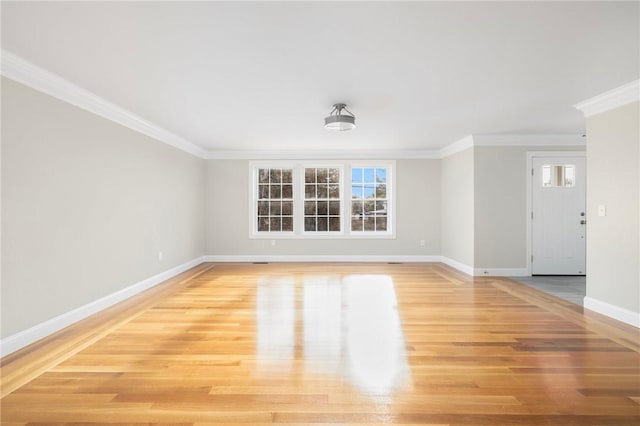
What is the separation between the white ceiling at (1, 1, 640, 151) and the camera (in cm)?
208

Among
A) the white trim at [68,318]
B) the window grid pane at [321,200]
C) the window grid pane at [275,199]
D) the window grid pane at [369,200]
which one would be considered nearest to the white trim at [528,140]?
the window grid pane at [369,200]

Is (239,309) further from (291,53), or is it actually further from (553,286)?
(553,286)

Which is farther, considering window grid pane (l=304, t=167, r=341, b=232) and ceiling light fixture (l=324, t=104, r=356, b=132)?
window grid pane (l=304, t=167, r=341, b=232)

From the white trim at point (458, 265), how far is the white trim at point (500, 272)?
11 centimetres

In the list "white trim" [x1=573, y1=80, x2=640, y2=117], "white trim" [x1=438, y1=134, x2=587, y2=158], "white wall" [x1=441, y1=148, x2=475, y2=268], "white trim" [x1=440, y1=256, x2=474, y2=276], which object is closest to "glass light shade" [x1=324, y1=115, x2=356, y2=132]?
"white trim" [x1=573, y1=80, x2=640, y2=117]

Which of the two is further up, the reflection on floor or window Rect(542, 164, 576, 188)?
window Rect(542, 164, 576, 188)

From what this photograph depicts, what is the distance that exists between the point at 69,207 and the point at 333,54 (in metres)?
3.02

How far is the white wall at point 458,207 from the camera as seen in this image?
19.2 feet

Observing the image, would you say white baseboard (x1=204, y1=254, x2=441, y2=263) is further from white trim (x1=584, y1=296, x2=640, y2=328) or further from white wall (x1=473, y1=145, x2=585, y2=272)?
white trim (x1=584, y1=296, x2=640, y2=328)

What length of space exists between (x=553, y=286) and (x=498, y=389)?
12.2 ft

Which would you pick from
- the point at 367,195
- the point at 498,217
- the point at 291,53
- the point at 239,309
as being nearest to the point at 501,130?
the point at 498,217

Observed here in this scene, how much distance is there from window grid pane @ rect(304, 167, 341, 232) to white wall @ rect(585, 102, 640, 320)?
448 centimetres

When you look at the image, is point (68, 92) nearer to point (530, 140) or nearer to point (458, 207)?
point (458, 207)

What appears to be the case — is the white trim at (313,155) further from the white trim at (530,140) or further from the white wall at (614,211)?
the white wall at (614,211)
